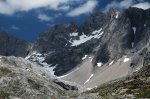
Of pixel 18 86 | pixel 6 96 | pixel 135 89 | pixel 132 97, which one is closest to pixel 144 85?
pixel 135 89

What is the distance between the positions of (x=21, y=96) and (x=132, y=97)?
405 feet

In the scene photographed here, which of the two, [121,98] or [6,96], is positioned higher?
[6,96]

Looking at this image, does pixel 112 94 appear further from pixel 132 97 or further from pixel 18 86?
pixel 18 86

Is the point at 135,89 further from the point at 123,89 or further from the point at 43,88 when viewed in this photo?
the point at 43,88

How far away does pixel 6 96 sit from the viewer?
508ft

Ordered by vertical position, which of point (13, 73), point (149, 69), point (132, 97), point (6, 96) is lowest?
point (132, 97)

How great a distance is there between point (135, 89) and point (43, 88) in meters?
144

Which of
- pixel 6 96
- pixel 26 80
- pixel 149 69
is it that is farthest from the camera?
pixel 26 80

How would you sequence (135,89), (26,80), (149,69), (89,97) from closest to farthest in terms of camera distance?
1. (135,89)
2. (89,97)
3. (149,69)
4. (26,80)

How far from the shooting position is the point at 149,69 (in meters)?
62.2

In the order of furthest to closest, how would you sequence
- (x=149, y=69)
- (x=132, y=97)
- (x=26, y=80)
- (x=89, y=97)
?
(x=26, y=80), (x=149, y=69), (x=89, y=97), (x=132, y=97)

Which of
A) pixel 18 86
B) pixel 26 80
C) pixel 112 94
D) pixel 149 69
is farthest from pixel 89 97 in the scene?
pixel 26 80

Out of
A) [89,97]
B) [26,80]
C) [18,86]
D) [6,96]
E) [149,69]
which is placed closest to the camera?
→ [89,97]

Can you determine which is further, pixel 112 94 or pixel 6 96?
pixel 6 96
